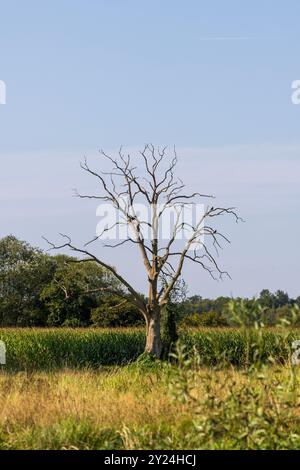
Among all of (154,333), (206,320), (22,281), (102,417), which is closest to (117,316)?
(206,320)

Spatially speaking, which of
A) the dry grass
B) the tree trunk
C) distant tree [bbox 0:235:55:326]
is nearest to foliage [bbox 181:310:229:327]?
distant tree [bbox 0:235:55:326]

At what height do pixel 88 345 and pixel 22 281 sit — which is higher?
pixel 22 281

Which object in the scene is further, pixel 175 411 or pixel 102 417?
pixel 175 411

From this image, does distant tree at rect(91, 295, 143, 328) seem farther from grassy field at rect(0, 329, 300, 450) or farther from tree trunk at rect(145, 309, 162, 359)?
grassy field at rect(0, 329, 300, 450)

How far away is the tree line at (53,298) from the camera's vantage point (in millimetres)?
47625

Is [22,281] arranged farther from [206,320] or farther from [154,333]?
[154,333]

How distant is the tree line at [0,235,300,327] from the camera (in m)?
47.6

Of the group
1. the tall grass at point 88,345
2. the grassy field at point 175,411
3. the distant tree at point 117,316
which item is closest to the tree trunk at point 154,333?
the tall grass at point 88,345

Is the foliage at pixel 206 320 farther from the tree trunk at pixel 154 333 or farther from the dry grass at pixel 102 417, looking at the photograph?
the dry grass at pixel 102 417

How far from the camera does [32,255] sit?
2516 inches

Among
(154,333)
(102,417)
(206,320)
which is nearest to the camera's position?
(102,417)

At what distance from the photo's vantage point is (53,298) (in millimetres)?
54531
